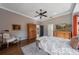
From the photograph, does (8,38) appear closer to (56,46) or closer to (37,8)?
(37,8)

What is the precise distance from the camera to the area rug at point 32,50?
2062mm

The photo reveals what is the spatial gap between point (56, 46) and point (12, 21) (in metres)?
1.10

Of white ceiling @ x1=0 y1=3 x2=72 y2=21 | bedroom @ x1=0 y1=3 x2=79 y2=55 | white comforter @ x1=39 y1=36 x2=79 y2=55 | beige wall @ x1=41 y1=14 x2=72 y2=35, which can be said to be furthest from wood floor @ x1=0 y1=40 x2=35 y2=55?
white ceiling @ x1=0 y1=3 x2=72 y2=21

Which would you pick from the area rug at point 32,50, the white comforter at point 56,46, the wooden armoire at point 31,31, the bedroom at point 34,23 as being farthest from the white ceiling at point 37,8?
the area rug at point 32,50

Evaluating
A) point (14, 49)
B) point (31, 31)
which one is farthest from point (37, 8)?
point (14, 49)

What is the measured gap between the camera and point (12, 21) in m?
2.09

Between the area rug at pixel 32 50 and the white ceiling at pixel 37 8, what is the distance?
0.61 metres

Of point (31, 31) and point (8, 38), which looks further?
point (31, 31)

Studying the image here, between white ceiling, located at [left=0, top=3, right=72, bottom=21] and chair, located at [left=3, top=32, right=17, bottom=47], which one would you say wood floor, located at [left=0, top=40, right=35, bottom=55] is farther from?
white ceiling, located at [left=0, top=3, right=72, bottom=21]

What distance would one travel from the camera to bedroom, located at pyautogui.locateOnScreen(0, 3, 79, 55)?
2.02 metres

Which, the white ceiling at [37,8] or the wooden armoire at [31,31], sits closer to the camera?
the white ceiling at [37,8]

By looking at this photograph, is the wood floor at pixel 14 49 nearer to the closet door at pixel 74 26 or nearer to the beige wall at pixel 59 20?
the beige wall at pixel 59 20
